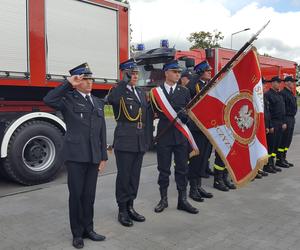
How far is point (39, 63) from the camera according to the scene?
19.1 feet

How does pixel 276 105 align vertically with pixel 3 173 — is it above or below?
above

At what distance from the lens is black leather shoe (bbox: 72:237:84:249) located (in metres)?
3.61

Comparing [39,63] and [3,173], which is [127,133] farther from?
[3,173]

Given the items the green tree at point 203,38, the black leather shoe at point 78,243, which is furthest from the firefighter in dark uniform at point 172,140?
the green tree at point 203,38

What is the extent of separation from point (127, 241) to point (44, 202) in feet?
5.78

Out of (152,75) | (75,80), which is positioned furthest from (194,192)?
(152,75)

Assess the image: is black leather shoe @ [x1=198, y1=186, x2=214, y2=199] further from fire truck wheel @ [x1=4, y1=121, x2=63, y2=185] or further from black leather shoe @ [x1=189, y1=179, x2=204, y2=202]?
fire truck wheel @ [x1=4, y1=121, x2=63, y2=185]

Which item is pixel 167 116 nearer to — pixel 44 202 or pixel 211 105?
pixel 211 105

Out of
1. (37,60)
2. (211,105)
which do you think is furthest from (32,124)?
(211,105)

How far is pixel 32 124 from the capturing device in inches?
239

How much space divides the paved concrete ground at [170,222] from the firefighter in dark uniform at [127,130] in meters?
0.38

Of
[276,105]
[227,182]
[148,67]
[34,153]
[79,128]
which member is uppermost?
[148,67]

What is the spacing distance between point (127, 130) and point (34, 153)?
99.9 inches

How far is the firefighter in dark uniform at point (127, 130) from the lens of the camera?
4.19m
